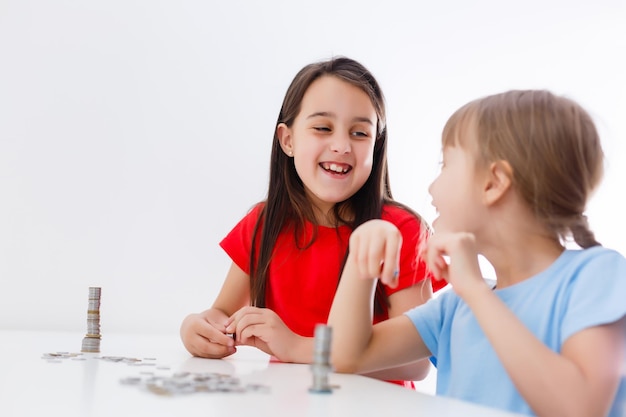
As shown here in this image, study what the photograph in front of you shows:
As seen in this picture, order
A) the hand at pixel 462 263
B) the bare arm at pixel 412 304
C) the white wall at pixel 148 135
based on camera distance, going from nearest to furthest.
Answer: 1. the hand at pixel 462 263
2. the bare arm at pixel 412 304
3. the white wall at pixel 148 135

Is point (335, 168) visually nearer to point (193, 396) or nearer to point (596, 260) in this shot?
point (596, 260)

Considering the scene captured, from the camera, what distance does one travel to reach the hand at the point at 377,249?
127 cm

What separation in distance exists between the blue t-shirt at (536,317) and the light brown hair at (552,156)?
0.22ft

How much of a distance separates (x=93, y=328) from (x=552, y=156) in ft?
3.26

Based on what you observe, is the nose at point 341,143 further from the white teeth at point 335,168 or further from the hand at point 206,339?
the hand at point 206,339

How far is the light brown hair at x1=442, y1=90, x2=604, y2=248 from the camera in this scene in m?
1.34

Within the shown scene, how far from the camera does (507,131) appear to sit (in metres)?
1.38

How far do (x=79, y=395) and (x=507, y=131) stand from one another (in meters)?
0.83

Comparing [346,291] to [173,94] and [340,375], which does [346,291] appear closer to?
[340,375]

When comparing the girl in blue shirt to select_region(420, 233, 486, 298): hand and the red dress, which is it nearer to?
select_region(420, 233, 486, 298): hand

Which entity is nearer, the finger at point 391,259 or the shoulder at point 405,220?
the finger at point 391,259

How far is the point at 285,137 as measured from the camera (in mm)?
2268

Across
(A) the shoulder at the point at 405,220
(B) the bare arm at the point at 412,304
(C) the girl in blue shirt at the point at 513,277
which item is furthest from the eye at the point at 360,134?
(C) the girl in blue shirt at the point at 513,277

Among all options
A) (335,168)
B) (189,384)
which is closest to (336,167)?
(335,168)
